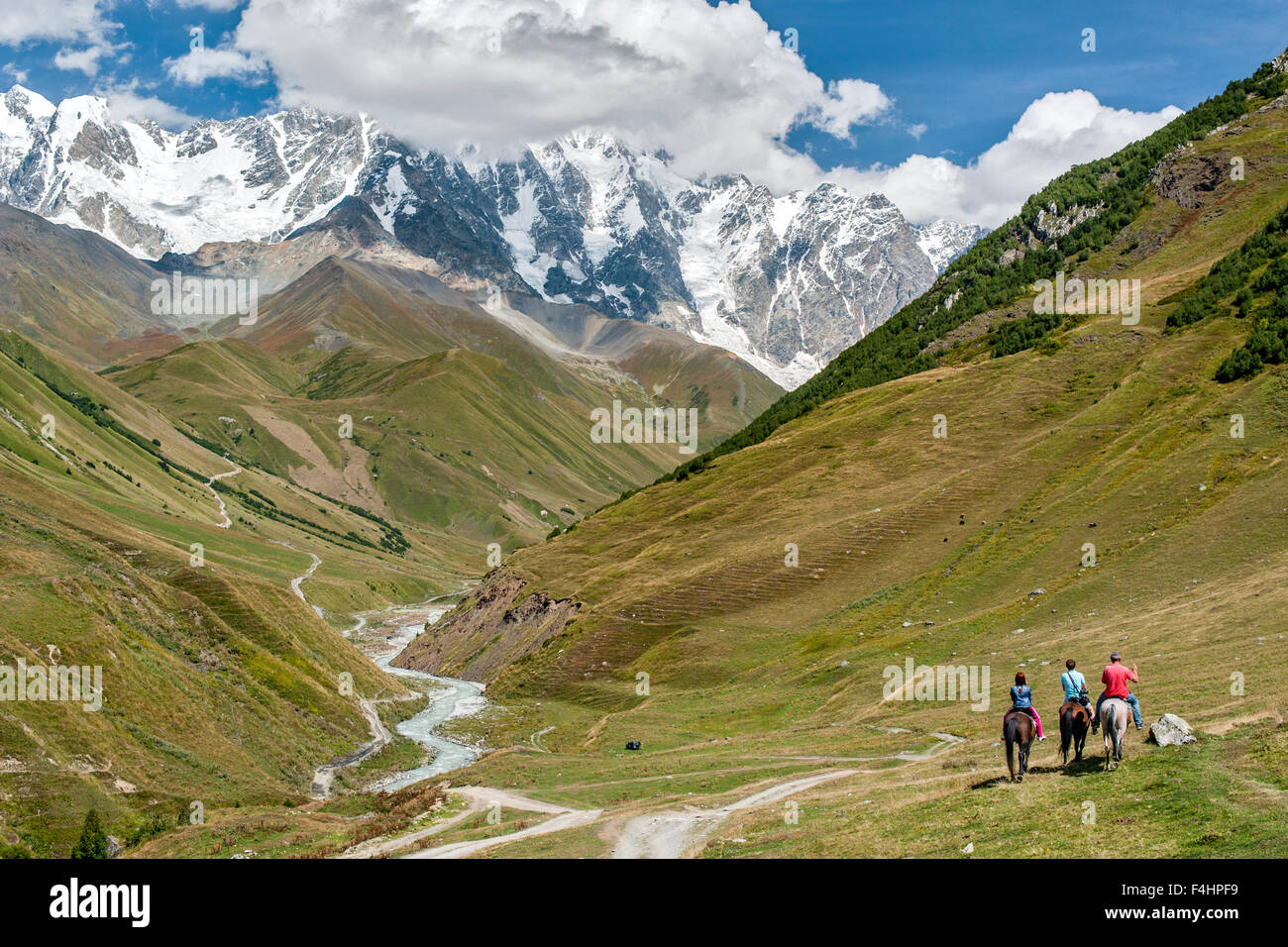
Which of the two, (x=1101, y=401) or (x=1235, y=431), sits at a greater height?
(x=1101, y=401)

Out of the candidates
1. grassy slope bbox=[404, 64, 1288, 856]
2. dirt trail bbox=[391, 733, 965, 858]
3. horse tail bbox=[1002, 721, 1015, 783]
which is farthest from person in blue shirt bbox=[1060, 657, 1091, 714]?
dirt trail bbox=[391, 733, 965, 858]

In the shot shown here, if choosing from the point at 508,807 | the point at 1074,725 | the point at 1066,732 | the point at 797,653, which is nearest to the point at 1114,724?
the point at 1066,732

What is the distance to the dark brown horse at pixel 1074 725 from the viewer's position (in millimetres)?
36719

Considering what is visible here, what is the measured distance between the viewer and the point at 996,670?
7525 cm

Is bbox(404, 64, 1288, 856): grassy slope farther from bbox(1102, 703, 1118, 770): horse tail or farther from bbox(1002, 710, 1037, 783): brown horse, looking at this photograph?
bbox(1002, 710, 1037, 783): brown horse

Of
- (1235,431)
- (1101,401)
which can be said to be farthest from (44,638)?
(1101,401)

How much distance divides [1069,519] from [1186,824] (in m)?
84.6

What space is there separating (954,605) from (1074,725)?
65805mm

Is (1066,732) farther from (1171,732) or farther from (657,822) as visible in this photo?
(657,822)

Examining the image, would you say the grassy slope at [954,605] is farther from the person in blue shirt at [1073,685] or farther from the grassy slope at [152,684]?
the grassy slope at [152,684]

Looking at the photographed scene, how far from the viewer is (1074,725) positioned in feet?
121
